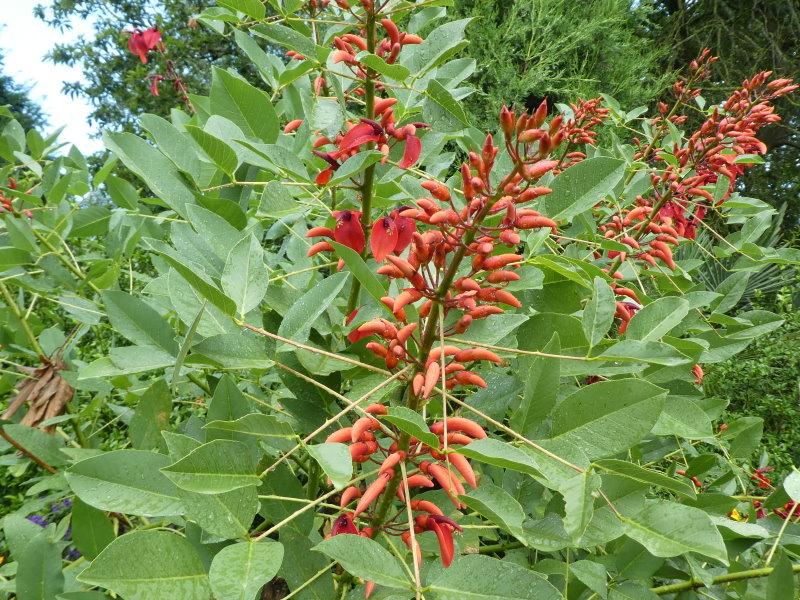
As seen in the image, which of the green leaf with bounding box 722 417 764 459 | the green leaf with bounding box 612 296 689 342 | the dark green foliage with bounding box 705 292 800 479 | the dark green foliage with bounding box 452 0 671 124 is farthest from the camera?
the dark green foliage with bounding box 452 0 671 124

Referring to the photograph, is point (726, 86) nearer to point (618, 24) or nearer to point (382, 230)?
point (618, 24)

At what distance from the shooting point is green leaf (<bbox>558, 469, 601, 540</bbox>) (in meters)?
0.40

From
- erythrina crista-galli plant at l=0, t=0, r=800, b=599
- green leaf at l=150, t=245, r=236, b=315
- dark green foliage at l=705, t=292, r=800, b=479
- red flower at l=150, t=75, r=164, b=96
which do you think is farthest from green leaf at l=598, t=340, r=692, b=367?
dark green foliage at l=705, t=292, r=800, b=479

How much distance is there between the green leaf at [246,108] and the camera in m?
0.68

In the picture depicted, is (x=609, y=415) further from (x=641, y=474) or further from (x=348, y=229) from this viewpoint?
(x=348, y=229)

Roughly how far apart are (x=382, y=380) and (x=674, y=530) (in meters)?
0.27

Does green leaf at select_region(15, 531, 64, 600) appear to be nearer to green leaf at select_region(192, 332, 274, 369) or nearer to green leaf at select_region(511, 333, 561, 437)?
green leaf at select_region(192, 332, 274, 369)

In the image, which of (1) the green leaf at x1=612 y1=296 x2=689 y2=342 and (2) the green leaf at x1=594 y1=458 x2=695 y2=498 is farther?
(1) the green leaf at x1=612 y1=296 x2=689 y2=342

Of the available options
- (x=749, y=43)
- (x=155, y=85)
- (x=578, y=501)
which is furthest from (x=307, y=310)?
(x=749, y=43)

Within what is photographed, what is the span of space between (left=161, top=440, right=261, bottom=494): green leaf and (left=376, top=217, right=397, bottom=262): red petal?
254mm

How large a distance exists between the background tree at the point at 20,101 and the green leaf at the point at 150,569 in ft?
47.3

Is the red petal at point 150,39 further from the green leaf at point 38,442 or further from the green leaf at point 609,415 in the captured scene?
the green leaf at point 609,415

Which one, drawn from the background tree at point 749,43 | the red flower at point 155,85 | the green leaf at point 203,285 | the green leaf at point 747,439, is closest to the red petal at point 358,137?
the green leaf at point 203,285

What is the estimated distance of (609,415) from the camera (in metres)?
0.48
